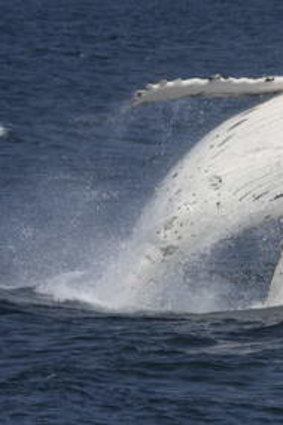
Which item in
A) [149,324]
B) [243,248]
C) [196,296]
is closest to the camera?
[149,324]

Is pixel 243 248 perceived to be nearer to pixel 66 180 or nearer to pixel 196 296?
pixel 196 296

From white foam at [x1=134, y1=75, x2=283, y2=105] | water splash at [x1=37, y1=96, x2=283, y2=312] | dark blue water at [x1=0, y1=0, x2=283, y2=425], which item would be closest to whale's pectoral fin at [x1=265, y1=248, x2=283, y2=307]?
dark blue water at [x1=0, y1=0, x2=283, y2=425]

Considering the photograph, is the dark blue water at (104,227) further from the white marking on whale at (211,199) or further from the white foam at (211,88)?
the white marking on whale at (211,199)

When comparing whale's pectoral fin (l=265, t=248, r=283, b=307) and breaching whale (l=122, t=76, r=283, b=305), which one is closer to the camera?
breaching whale (l=122, t=76, r=283, b=305)

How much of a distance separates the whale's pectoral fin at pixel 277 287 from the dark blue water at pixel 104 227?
20cm

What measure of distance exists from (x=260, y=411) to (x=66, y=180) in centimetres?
2069

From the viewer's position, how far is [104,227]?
33.3 metres

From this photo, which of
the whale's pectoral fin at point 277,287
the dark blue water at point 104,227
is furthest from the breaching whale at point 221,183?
the dark blue water at point 104,227

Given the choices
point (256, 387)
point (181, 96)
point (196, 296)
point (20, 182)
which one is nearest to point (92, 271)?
point (196, 296)

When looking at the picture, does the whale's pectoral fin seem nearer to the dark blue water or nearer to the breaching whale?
the breaching whale

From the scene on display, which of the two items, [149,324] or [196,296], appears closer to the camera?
[149,324]

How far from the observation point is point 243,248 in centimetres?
3195

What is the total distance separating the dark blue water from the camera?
68.8 ft

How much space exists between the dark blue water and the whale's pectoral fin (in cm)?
20
